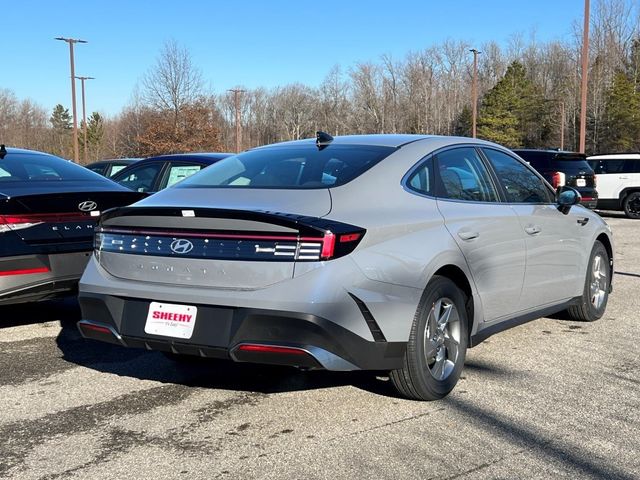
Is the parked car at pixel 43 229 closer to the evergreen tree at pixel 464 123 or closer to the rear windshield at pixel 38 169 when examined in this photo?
the rear windshield at pixel 38 169

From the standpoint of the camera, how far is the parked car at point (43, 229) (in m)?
5.09

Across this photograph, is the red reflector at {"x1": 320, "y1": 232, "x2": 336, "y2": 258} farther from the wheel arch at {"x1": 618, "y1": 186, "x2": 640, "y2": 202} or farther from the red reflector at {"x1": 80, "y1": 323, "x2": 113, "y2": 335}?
the wheel arch at {"x1": 618, "y1": 186, "x2": 640, "y2": 202}

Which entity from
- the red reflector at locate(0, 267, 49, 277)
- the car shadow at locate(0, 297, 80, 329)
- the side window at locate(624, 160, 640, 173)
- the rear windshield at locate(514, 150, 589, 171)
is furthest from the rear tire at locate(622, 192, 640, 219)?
the red reflector at locate(0, 267, 49, 277)

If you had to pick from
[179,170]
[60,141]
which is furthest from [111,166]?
[60,141]

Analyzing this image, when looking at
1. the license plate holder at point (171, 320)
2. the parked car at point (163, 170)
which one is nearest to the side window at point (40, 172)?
the parked car at point (163, 170)

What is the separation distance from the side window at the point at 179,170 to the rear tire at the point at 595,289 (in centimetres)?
479

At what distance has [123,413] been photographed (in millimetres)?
3787

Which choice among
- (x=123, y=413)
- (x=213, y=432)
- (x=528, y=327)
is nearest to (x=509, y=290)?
(x=528, y=327)

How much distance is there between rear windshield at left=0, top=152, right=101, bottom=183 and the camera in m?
5.69

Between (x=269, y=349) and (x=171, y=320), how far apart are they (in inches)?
22.0

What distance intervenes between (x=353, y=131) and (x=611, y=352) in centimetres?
8444

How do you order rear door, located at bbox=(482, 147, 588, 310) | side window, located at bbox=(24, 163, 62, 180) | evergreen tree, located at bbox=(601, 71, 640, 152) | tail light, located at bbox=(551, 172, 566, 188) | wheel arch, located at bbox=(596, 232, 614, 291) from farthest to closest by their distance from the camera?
evergreen tree, located at bbox=(601, 71, 640, 152), tail light, located at bbox=(551, 172, 566, 188), wheel arch, located at bbox=(596, 232, 614, 291), side window, located at bbox=(24, 163, 62, 180), rear door, located at bbox=(482, 147, 588, 310)

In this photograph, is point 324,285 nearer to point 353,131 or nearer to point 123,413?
point 123,413

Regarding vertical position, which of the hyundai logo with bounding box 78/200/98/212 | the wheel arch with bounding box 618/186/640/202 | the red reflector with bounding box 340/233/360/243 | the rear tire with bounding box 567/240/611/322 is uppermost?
the hyundai logo with bounding box 78/200/98/212
